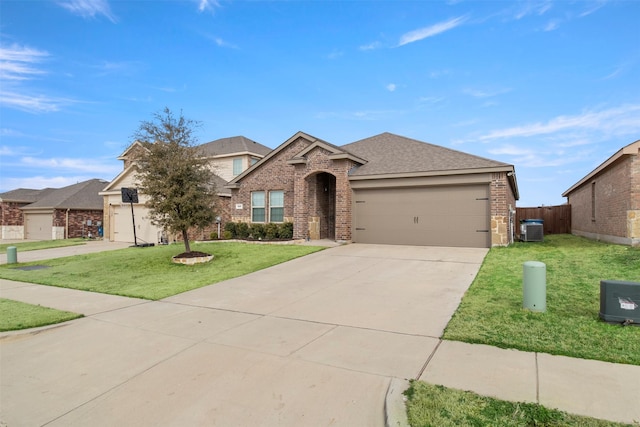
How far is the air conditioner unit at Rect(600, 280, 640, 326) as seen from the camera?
5184 millimetres

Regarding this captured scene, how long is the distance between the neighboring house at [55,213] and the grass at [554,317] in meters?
31.2

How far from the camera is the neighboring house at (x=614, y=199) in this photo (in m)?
12.2

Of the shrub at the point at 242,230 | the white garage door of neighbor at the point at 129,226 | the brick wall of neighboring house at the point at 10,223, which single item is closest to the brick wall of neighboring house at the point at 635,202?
the shrub at the point at 242,230

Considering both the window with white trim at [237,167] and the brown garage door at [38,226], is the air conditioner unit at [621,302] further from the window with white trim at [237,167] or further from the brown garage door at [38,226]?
the brown garage door at [38,226]

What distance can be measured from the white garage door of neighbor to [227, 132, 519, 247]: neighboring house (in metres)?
6.53

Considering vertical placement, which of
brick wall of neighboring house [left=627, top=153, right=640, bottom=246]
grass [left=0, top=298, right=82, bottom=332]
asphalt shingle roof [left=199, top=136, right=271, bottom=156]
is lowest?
grass [left=0, top=298, right=82, bottom=332]

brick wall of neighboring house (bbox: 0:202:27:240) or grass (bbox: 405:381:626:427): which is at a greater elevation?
brick wall of neighboring house (bbox: 0:202:27:240)

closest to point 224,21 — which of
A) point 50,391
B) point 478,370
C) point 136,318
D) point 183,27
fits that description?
point 183,27

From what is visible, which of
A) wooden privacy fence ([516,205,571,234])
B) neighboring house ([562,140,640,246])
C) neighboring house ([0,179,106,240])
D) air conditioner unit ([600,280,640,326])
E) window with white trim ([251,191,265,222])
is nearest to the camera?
air conditioner unit ([600,280,640,326])

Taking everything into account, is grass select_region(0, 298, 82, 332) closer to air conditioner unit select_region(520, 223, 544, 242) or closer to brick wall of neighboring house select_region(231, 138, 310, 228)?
brick wall of neighboring house select_region(231, 138, 310, 228)

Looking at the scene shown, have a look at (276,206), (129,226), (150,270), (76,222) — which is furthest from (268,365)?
(76,222)

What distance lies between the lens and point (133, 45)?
14.8 m

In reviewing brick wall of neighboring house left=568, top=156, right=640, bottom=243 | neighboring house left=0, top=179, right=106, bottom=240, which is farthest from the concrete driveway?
neighboring house left=0, top=179, right=106, bottom=240

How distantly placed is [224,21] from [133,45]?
3932 mm
